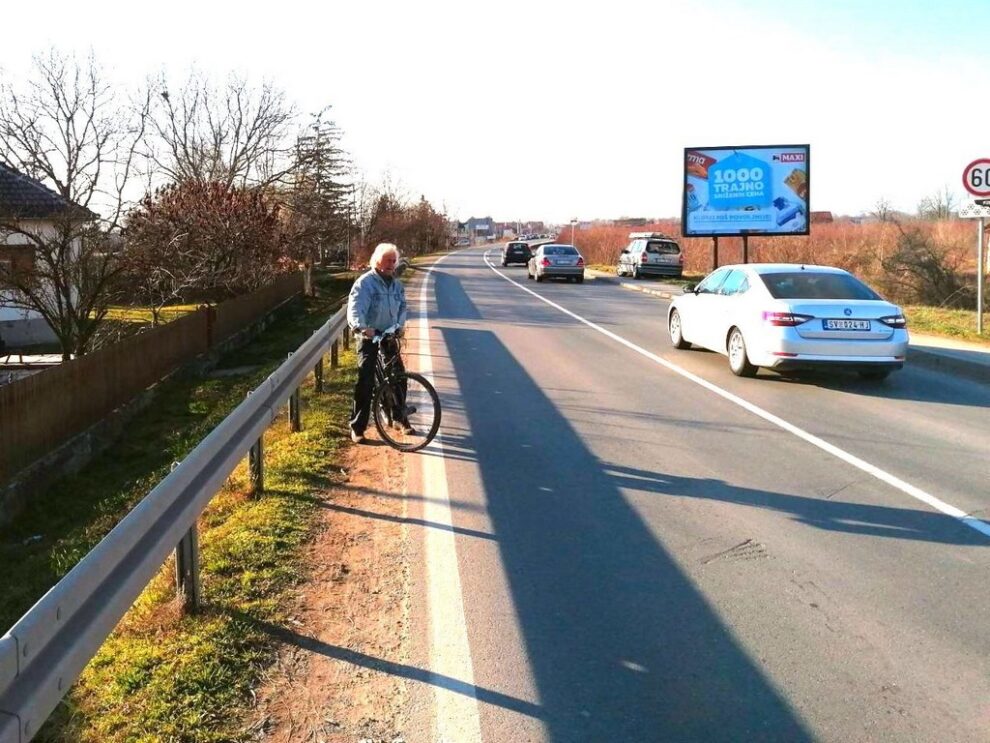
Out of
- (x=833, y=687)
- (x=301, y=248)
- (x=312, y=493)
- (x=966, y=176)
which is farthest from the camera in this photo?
(x=301, y=248)

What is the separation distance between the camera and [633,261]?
36.3m

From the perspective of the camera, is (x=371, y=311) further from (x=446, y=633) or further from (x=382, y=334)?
(x=446, y=633)

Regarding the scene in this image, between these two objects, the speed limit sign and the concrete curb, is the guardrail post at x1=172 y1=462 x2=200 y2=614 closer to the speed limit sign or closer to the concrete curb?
the concrete curb

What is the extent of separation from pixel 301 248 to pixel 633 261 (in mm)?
13510

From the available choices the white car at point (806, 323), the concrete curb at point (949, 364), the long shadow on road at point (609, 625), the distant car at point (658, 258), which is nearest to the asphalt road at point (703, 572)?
the long shadow on road at point (609, 625)

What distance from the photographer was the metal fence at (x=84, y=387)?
839 cm

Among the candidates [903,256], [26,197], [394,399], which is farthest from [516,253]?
[394,399]

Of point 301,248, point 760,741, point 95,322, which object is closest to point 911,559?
point 760,741

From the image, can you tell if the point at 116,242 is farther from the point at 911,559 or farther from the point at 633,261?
the point at 633,261

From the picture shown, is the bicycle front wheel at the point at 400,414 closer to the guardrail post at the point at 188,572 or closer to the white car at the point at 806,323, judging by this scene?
the guardrail post at the point at 188,572

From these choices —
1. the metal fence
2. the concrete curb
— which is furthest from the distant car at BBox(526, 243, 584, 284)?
the concrete curb

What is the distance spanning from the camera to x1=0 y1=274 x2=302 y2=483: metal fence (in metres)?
8.39

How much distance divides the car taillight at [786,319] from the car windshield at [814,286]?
39 cm

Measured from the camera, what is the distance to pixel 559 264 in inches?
1347
